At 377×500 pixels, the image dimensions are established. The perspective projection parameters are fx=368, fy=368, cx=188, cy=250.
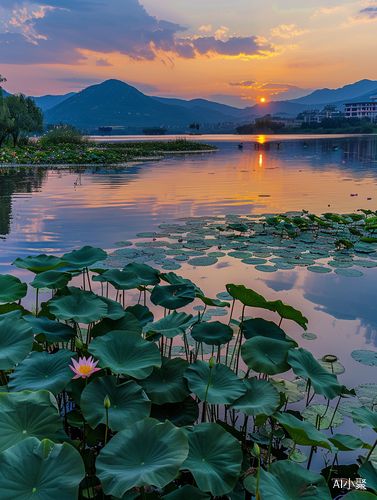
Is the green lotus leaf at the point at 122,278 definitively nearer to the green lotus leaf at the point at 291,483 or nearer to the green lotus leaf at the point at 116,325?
the green lotus leaf at the point at 116,325

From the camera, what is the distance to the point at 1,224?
6.31 m

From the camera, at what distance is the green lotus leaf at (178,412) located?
152 centimetres

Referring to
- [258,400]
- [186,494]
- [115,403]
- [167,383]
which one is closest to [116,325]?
[167,383]

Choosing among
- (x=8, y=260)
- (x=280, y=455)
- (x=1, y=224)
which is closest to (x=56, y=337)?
(x=280, y=455)

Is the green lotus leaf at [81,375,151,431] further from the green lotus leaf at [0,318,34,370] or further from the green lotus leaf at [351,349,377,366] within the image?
the green lotus leaf at [351,349,377,366]

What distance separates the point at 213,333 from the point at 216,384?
34cm

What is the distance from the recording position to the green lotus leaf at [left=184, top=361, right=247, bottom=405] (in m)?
1.40

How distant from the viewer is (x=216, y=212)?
739 centimetres

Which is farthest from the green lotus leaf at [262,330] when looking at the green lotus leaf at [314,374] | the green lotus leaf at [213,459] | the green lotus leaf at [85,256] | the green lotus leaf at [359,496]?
the green lotus leaf at [85,256]

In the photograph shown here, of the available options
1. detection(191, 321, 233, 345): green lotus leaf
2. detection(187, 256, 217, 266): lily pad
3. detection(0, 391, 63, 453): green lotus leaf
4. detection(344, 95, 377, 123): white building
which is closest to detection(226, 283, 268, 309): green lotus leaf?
detection(191, 321, 233, 345): green lotus leaf

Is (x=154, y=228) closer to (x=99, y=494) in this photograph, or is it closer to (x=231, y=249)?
(x=231, y=249)

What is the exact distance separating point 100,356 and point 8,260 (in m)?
3.53

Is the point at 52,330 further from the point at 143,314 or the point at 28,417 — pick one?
the point at 28,417

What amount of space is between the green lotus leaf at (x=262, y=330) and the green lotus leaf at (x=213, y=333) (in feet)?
0.43
